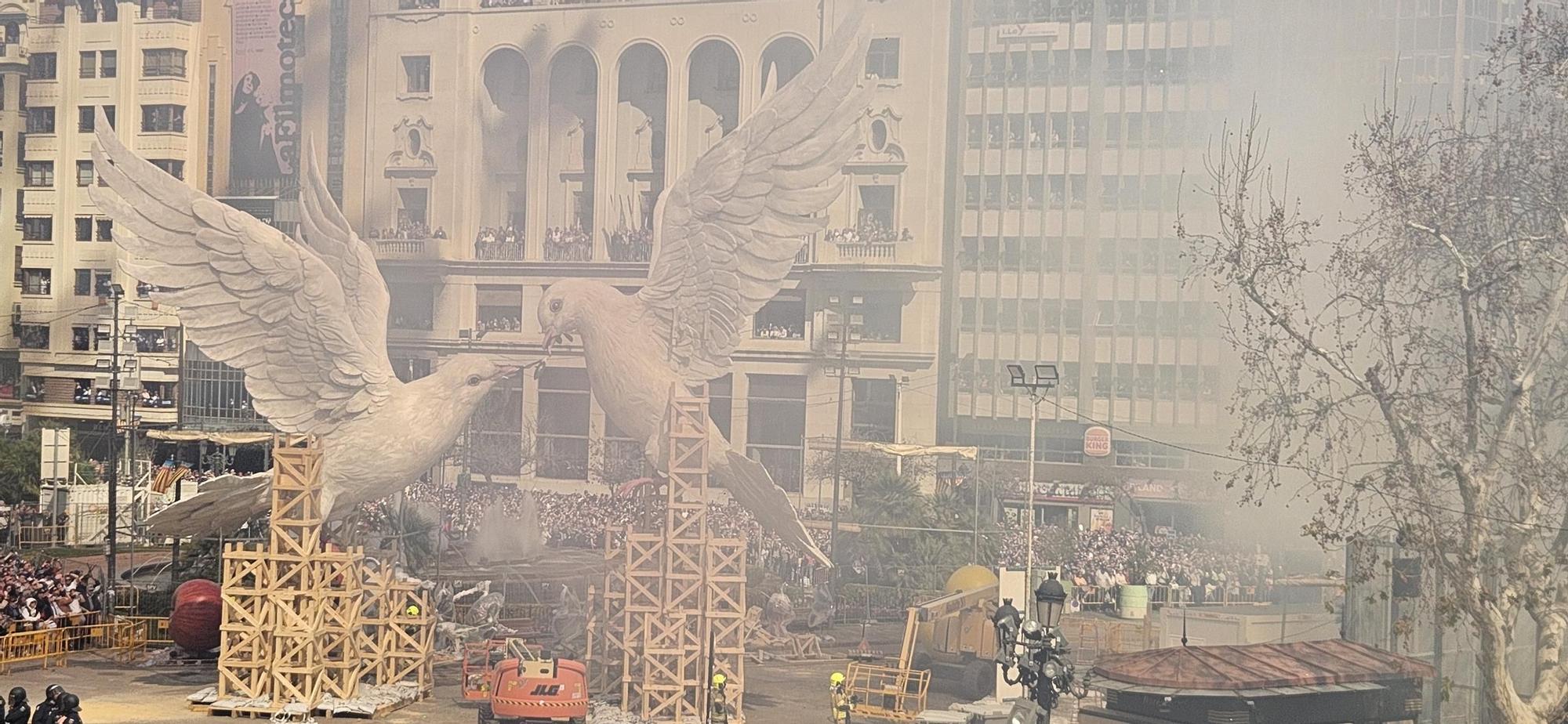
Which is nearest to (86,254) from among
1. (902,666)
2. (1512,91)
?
(902,666)

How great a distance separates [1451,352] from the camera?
26.8m

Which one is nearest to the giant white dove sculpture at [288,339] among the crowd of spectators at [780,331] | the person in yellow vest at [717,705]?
the person in yellow vest at [717,705]

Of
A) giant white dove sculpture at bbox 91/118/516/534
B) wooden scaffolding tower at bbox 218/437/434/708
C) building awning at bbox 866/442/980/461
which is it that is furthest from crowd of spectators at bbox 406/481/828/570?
wooden scaffolding tower at bbox 218/437/434/708

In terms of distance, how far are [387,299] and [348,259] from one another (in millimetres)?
1081

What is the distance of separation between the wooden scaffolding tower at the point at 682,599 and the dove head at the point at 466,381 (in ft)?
13.7

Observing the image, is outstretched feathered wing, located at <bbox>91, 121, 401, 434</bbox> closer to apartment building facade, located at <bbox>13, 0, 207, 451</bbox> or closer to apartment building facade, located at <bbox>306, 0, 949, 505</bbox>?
apartment building facade, located at <bbox>306, 0, 949, 505</bbox>

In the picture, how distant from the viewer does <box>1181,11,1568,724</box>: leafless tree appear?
2433cm

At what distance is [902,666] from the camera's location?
1104 inches

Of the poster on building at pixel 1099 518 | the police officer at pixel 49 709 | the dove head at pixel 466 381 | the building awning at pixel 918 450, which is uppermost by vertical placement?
the dove head at pixel 466 381

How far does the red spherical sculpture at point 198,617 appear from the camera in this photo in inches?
1235

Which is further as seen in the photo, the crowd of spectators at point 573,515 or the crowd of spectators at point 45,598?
the crowd of spectators at point 573,515

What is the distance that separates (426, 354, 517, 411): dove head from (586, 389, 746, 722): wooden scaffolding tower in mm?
4163

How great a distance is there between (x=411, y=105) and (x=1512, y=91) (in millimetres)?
22921

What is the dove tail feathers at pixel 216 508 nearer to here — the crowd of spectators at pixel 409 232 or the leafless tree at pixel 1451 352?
the crowd of spectators at pixel 409 232
